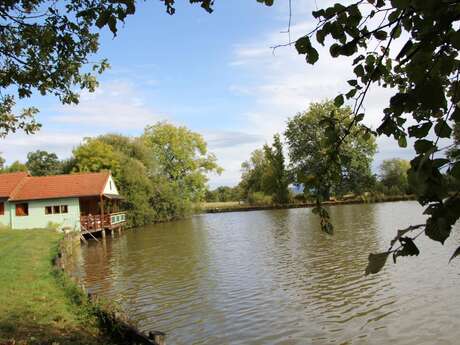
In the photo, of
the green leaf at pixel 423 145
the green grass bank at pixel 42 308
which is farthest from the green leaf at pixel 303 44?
the green grass bank at pixel 42 308

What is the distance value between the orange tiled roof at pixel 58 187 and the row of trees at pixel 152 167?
7.31 metres

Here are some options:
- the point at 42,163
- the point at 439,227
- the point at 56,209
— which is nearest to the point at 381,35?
the point at 439,227

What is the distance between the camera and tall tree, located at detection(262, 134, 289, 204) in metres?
67.6

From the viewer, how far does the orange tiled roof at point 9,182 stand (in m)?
35.1

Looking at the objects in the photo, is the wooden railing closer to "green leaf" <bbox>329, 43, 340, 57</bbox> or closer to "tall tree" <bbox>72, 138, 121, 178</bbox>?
"tall tree" <bbox>72, 138, 121, 178</bbox>

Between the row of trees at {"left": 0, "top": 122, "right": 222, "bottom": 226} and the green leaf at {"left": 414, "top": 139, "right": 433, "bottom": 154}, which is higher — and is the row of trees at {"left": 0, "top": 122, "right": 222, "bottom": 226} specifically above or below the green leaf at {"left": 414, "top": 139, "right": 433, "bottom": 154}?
above

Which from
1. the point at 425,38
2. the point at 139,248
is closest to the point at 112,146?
the point at 139,248

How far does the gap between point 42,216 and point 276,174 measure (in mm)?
40990

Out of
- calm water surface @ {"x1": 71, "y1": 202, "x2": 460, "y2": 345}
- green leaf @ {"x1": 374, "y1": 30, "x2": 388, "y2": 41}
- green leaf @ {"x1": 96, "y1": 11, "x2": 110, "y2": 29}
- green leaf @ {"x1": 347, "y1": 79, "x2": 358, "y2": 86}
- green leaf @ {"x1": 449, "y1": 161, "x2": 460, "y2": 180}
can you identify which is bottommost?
calm water surface @ {"x1": 71, "y1": 202, "x2": 460, "y2": 345}

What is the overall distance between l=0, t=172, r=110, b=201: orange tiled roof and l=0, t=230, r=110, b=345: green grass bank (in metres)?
19.6

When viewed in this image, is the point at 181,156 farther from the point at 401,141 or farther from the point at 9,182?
the point at 401,141

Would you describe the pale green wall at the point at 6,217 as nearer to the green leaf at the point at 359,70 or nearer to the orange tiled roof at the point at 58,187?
the orange tiled roof at the point at 58,187

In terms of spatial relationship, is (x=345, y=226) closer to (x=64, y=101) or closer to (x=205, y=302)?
(x=205, y=302)

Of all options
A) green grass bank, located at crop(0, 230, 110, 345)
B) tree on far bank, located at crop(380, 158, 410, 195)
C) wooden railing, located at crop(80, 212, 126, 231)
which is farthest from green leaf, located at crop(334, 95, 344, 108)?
tree on far bank, located at crop(380, 158, 410, 195)
